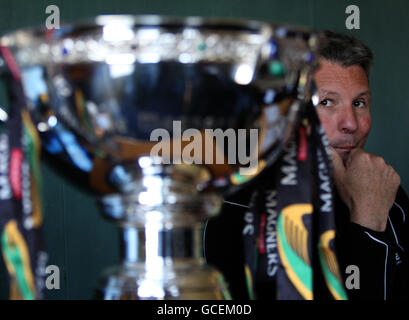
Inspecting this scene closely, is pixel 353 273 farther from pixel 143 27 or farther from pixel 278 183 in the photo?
pixel 143 27

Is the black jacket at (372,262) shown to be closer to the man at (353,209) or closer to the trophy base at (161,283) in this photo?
the man at (353,209)

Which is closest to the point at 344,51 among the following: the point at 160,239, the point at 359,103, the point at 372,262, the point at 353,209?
the point at 359,103

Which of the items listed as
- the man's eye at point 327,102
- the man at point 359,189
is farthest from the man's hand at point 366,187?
the man's eye at point 327,102

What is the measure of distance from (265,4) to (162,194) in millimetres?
1759

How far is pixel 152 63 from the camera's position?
37 cm

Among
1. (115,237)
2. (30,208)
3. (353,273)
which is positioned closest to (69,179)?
(30,208)

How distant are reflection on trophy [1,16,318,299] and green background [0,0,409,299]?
5.30ft

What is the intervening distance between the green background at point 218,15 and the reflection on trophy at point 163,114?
5.30 ft

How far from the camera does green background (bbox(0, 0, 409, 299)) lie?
2.00 meters

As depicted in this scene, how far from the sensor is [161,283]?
418 millimetres

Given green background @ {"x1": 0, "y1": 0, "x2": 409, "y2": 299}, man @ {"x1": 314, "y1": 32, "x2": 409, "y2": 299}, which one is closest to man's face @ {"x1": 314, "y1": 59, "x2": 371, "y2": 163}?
man @ {"x1": 314, "y1": 32, "x2": 409, "y2": 299}

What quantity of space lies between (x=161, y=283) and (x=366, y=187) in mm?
885

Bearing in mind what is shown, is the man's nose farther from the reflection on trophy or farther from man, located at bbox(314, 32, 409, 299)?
the reflection on trophy

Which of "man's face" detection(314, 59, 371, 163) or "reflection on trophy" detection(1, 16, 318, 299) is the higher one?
"man's face" detection(314, 59, 371, 163)
